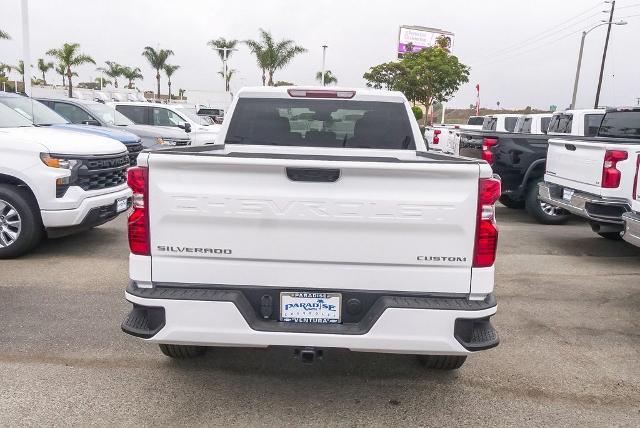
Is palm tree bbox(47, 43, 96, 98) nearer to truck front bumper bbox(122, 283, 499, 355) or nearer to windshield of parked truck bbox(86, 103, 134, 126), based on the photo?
windshield of parked truck bbox(86, 103, 134, 126)

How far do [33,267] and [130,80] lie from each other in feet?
205

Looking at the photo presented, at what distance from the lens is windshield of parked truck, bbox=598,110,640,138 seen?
8.45 m

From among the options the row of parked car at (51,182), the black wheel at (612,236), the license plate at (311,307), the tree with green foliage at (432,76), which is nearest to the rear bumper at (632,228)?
the black wheel at (612,236)

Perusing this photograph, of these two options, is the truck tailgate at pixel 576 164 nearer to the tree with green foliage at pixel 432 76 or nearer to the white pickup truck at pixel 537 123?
the white pickup truck at pixel 537 123

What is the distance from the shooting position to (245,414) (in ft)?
10.9

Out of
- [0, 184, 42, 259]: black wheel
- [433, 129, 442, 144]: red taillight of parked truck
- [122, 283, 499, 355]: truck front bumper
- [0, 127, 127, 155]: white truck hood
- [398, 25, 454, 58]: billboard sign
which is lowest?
[0, 184, 42, 259]: black wheel

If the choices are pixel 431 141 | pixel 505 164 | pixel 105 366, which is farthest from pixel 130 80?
pixel 105 366

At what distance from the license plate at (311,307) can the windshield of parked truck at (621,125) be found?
7.33 meters

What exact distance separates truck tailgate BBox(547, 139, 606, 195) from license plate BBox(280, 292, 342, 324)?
202 inches

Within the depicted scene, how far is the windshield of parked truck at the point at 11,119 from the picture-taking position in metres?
6.97

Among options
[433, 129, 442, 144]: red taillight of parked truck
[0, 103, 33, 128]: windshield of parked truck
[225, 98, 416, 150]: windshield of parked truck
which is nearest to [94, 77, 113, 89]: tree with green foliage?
[433, 129, 442, 144]: red taillight of parked truck

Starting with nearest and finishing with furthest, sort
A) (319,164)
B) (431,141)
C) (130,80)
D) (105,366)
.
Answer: (319,164), (105,366), (431,141), (130,80)

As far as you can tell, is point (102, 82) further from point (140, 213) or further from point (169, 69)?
point (140, 213)

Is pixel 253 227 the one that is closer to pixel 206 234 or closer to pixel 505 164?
pixel 206 234
